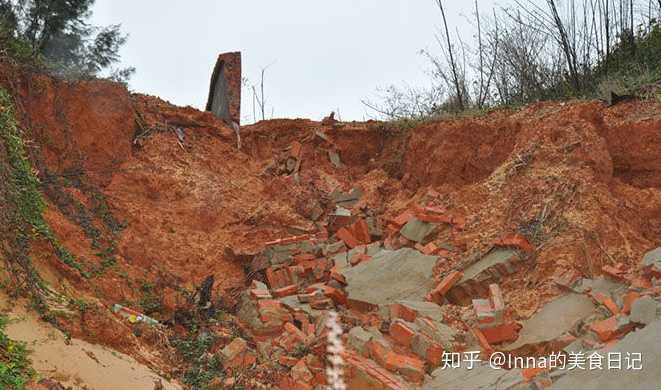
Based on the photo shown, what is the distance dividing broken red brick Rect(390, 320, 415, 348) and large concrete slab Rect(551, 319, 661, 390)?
161 centimetres

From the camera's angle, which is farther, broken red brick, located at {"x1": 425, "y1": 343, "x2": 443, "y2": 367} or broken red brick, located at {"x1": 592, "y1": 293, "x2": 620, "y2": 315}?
broken red brick, located at {"x1": 425, "y1": 343, "x2": 443, "y2": 367}

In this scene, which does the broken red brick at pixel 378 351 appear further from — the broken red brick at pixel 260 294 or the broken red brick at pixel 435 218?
the broken red brick at pixel 435 218

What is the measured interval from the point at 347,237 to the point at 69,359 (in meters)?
4.76

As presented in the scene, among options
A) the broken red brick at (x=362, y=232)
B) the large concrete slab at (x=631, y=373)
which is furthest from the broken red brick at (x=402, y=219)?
the large concrete slab at (x=631, y=373)

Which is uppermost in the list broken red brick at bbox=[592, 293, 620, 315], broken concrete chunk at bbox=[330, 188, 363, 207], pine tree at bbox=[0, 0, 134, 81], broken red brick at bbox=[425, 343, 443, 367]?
pine tree at bbox=[0, 0, 134, 81]

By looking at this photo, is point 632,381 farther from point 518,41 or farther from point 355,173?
point 518,41

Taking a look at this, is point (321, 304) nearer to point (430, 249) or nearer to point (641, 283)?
point (430, 249)

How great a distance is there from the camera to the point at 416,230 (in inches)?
295

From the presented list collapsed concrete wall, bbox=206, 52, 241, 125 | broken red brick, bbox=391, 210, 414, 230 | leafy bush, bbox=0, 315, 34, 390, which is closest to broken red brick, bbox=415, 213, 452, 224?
broken red brick, bbox=391, 210, 414, 230

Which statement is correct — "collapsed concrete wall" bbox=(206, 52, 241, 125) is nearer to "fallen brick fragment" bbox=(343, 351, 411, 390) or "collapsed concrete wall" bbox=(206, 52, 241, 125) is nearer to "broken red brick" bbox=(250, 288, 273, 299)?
"broken red brick" bbox=(250, 288, 273, 299)

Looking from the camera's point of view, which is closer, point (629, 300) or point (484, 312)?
point (629, 300)

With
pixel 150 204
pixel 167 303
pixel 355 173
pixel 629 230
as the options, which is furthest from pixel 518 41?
pixel 167 303

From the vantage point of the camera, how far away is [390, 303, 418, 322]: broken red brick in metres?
5.66

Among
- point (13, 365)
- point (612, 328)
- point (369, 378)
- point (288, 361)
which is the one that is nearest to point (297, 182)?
point (288, 361)
